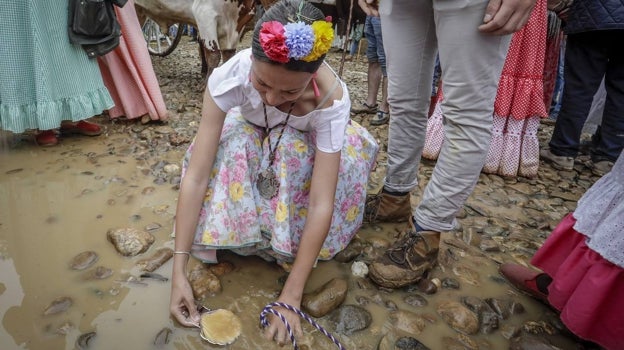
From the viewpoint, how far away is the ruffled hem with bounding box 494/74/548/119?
2609 mm

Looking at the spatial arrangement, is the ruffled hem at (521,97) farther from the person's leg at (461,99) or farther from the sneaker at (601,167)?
the person's leg at (461,99)

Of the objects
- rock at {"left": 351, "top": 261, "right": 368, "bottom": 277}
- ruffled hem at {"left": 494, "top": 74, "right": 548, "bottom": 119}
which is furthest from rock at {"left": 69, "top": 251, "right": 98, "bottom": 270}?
ruffled hem at {"left": 494, "top": 74, "right": 548, "bottom": 119}

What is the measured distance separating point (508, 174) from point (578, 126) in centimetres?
63

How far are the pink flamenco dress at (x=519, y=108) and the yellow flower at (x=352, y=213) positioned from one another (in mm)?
1306

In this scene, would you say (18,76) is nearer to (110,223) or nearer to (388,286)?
(110,223)

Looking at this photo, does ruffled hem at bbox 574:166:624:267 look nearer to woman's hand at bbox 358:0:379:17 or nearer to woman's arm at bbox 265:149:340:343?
woman's arm at bbox 265:149:340:343

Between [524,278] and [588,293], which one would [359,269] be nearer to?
[524,278]

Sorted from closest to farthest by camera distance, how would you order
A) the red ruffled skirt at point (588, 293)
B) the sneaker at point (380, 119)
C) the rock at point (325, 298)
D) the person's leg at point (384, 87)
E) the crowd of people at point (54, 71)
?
1. the red ruffled skirt at point (588, 293)
2. the rock at point (325, 298)
3. the crowd of people at point (54, 71)
4. the person's leg at point (384, 87)
5. the sneaker at point (380, 119)

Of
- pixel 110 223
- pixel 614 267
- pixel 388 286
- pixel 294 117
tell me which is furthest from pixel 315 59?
pixel 110 223

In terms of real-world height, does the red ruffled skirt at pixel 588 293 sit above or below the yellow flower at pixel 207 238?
above

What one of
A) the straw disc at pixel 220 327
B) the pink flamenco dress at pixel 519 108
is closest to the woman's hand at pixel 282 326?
the straw disc at pixel 220 327

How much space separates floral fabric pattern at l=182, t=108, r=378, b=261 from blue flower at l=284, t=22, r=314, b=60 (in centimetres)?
50

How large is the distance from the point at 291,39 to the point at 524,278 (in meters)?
1.34

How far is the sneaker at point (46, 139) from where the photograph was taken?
259 centimetres
